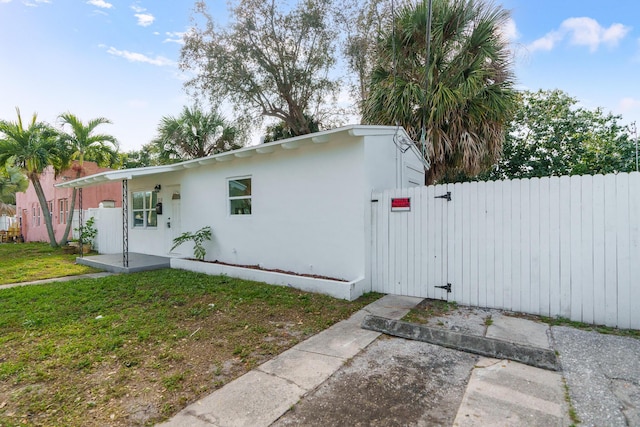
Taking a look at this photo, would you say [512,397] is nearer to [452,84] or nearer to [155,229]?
[452,84]

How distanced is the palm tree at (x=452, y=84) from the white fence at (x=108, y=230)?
31.4ft

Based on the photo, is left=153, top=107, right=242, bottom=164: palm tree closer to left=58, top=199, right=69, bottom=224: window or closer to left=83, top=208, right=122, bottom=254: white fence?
left=83, top=208, right=122, bottom=254: white fence

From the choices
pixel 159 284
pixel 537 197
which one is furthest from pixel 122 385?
pixel 537 197

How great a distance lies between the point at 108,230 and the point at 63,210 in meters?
7.15

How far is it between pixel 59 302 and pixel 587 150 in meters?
18.5

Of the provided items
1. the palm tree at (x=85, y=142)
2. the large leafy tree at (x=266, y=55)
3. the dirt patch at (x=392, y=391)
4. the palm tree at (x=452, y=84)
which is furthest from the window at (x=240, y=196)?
the palm tree at (x=85, y=142)

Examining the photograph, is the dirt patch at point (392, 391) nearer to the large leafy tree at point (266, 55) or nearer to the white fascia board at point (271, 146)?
the white fascia board at point (271, 146)

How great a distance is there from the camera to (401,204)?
5.39 m

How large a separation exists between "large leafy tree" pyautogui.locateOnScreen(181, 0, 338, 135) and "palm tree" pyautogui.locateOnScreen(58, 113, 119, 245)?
4.25m

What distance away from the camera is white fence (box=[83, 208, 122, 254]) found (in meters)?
11.3

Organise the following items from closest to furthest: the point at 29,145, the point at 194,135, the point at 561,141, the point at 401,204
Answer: the point at 401,204 < the point at 29,145 < the point at 561,141 < the point at 194,135

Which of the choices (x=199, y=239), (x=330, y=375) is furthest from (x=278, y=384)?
(x=199, y=239)

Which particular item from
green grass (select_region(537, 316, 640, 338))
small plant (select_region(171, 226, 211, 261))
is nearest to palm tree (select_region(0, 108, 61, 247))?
small plant (select_region(171, 226, 211, 261))

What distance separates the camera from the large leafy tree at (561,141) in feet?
42.9
